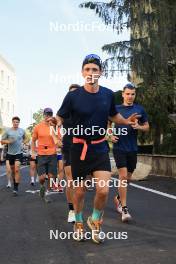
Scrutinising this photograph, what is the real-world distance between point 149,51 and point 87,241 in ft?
58.2

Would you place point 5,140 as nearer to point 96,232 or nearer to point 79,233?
point 79,233

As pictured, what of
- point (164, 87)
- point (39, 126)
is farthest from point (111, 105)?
point (164, 87)

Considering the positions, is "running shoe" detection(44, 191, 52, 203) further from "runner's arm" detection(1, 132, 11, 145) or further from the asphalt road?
"runner's arm" detection(1, 132, 11, 145)

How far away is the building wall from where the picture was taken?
58.9 metres

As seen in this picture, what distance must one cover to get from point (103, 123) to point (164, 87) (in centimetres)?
1607

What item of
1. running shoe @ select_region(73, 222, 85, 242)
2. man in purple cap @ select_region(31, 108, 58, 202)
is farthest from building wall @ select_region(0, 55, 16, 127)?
running shoe @ select_region(73, 222, 85, 242)

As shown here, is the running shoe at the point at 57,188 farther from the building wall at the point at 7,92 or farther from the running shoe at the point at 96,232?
the building wall at the point at 7,92

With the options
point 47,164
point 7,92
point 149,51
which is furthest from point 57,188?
point 7,92

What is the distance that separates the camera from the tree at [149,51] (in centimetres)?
2161

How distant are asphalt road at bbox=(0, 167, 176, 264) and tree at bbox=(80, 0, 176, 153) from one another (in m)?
12.5

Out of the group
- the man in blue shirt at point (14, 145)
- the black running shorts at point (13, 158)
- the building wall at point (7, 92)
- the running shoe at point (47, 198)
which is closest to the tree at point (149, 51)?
the man in blue shirt at point (14, 145)

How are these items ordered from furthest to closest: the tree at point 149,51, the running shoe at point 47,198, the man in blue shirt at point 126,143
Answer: the tree at point 149,51 → the running shoe at point 47,198 → the man in blue shirt at point 126,143

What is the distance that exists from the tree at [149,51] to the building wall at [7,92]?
1357 inches

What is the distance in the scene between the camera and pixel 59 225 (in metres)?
6.91
